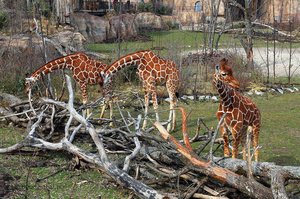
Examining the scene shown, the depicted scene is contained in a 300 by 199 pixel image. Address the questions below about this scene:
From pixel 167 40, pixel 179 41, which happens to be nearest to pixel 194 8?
pixel 179 41

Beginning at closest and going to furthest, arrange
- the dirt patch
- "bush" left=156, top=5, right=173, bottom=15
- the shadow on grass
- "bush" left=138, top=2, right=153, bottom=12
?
1. the dirt patch
2. the shadow on grass
3. "bush" left=138, top=2, right=153, bottom=12
4. "bush" left=156, top=5, right=173, bottom=15

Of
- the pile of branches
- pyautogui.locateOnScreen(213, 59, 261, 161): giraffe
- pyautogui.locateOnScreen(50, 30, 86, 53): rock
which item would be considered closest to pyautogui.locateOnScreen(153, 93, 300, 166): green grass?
pyautogui.locateOnScreen(213, 59, 261, 161): giraffe

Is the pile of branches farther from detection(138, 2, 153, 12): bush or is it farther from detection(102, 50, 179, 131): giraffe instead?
detection(138, 2, 153, 12): bush

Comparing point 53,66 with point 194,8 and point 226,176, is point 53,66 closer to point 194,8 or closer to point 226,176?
point 226,176

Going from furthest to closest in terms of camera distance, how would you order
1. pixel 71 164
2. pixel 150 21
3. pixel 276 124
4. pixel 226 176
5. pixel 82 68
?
pixel 150 21 → pixel 276 124 → pixel 82 68 → pixel 71 164 → pixel 226 176

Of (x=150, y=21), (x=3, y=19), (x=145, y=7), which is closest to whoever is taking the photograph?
(x=3, y=19)

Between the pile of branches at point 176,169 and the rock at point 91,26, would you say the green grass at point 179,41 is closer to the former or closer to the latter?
the rock at point 91,26

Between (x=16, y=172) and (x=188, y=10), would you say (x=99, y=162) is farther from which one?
(x=188, y=10)

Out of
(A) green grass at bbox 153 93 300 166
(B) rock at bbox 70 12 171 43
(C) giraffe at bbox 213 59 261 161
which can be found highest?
(B) rock at bbox 70 12 171 43

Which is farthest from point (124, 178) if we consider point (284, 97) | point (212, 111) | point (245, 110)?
point (284, 97)

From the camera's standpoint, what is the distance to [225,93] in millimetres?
5875

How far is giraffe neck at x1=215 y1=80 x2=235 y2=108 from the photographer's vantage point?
227 inches

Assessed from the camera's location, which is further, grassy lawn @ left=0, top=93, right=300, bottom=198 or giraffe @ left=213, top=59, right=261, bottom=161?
giraffe @ left=213, top=59, right=261, bottom=161

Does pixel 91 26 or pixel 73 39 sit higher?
pixel 91 26
